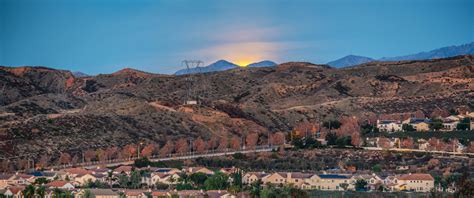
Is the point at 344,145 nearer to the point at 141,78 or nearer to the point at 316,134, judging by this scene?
the point at 316,134

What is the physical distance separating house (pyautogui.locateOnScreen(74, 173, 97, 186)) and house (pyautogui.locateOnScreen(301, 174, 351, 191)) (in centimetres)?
1279

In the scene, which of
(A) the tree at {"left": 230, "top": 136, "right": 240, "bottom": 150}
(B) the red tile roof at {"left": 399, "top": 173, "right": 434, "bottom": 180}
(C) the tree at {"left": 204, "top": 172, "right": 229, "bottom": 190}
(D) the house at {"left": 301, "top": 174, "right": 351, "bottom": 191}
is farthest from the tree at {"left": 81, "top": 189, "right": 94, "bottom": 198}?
(A) the tree at {"left": 230, "top": 136, "right": 240, "bottom": 150}

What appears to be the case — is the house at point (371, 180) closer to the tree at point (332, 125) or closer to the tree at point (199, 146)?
A: the tree at point (199, 146)

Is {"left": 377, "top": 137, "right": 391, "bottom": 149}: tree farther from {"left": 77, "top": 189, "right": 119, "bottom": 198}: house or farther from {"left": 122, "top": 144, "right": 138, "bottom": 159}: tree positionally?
{"left": 77, "top": 189, "right": 119, "bottom": 198}: house

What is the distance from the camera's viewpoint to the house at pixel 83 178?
5810 centimetres

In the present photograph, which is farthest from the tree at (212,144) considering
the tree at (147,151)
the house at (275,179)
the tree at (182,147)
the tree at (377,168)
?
the house at (275,179)

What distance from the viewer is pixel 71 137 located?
8081 centimetres

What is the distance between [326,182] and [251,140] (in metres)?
26.3

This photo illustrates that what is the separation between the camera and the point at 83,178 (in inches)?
2323

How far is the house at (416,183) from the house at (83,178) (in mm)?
18229

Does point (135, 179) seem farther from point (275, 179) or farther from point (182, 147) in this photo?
point (182, 147)

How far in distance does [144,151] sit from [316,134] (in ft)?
59.7

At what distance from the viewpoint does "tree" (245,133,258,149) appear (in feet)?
271

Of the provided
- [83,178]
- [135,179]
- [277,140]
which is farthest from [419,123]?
[83,178]
